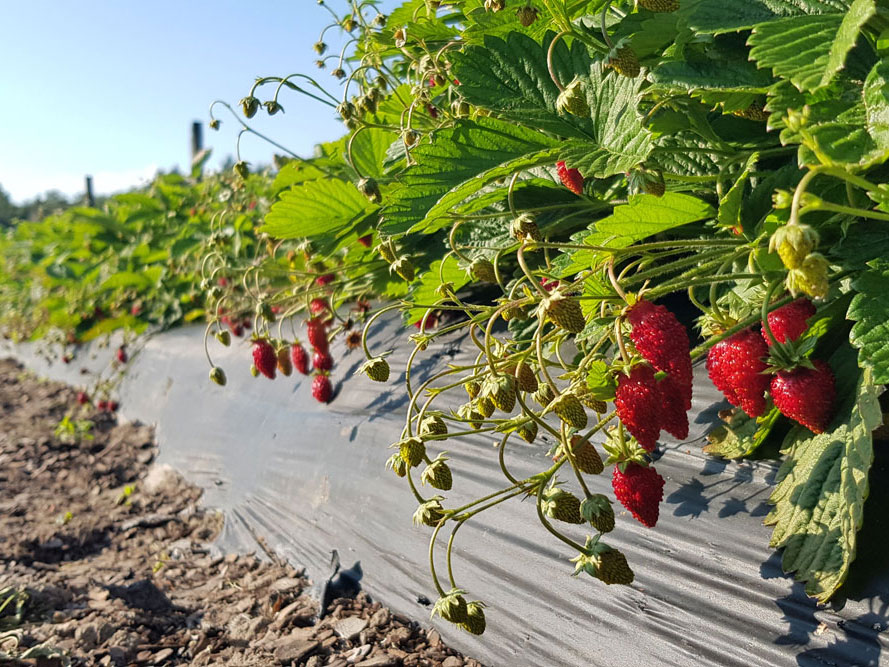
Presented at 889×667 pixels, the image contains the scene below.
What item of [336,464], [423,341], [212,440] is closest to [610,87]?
[423,341]

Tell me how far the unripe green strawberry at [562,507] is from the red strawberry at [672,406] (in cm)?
16

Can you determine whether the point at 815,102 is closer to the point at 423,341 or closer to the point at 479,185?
the point at 479,185

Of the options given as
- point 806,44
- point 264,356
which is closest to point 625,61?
point 806,44

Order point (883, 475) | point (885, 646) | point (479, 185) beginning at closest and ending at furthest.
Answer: point (885, 646) → point (883, 475) → point (479, 185)

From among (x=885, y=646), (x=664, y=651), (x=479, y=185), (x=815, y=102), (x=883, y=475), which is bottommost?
(x=664, y=651)

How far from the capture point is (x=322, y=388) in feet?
7.88

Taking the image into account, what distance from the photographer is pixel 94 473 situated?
361 centimetres

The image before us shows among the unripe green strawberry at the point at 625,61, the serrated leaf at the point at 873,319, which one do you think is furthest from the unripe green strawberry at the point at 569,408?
the unripe green strawberry at the point at 625,61

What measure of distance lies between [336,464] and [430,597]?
0.63 m

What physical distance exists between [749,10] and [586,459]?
61 centimetres

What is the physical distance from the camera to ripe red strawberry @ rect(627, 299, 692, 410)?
870 mm

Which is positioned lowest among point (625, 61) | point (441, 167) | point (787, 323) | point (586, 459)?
point (586, 459)

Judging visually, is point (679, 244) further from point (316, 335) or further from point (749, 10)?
point (316, 335)

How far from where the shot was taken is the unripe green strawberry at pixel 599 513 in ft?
3.14
